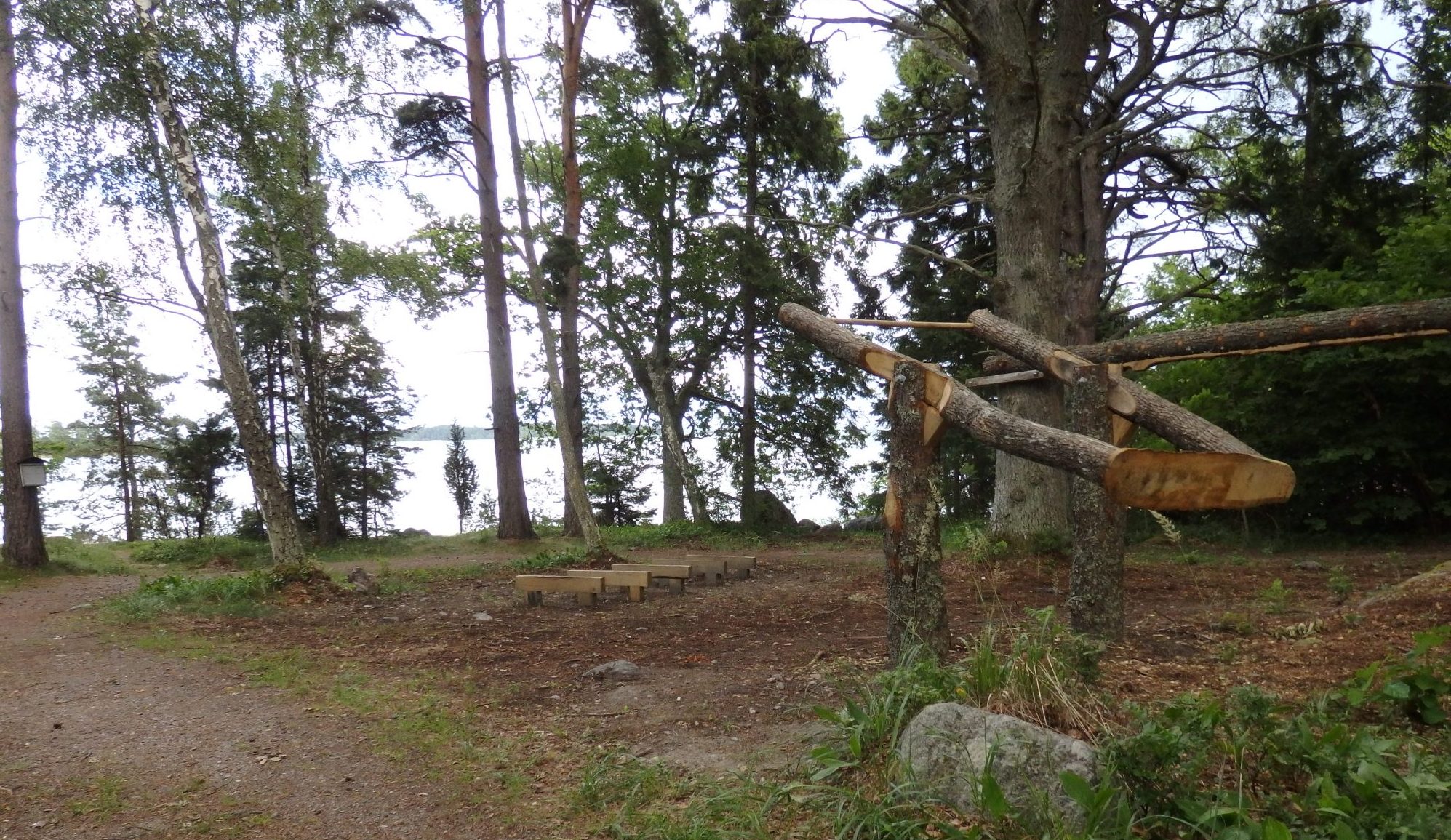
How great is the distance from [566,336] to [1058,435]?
1381 cm

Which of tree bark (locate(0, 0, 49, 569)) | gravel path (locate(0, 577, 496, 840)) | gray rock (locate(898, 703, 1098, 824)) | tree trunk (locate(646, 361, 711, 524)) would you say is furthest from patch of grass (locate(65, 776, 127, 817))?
tree trunk (locate(646, 361, 711, 524))

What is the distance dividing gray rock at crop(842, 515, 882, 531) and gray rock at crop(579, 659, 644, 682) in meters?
13.2

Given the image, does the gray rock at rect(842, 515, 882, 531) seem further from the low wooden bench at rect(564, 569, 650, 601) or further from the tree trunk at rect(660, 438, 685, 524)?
the low wooden bench at rect(564, 569, 650, 601)

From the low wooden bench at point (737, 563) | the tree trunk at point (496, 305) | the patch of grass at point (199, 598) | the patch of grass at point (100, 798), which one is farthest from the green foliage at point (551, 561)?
the patch of grass at point (100, 798)

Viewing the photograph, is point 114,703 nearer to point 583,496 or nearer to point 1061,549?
point 583,496

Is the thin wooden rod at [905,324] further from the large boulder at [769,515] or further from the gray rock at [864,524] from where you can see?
the gray rock at [864,524]

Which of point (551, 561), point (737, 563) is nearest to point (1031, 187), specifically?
point (737, 563)

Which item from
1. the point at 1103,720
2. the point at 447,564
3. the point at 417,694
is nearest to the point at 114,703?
the point at 417,694

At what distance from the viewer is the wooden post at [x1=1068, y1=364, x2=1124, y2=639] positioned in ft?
17.7

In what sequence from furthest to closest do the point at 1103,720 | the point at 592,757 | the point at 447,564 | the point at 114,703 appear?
1. the point at 447,564
2. the point at 114,703
3. the point at 592,757
4. the point at 1103,720

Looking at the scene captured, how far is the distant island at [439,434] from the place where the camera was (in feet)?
72.4

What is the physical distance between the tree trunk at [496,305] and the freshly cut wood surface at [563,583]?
7.11 m

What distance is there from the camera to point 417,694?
231 inches

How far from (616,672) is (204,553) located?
41.4 ft
